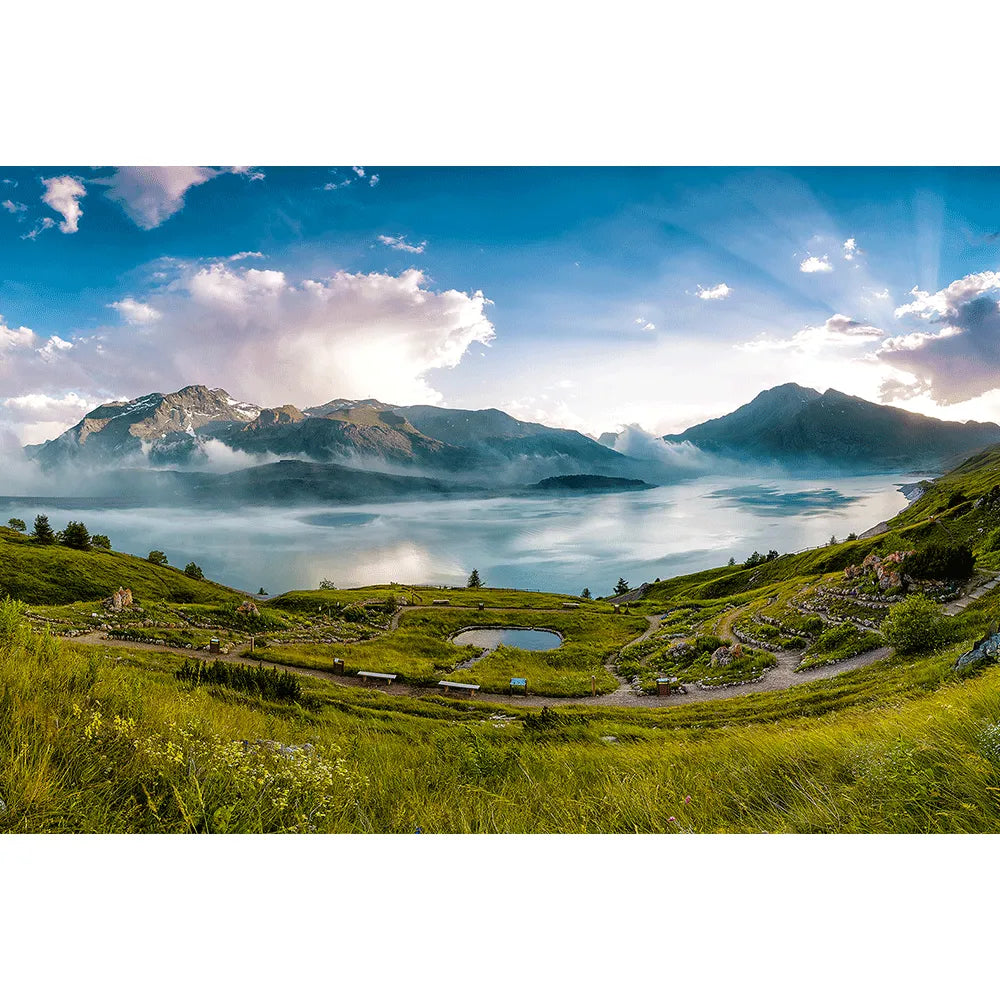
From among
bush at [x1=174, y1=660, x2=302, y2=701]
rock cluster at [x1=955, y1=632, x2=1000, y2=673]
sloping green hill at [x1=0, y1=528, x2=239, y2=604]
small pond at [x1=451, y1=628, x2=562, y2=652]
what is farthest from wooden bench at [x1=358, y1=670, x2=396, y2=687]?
rock cluster at [x1=955, y1=632, x2=1000, y2=673]

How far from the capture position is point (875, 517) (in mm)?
6277


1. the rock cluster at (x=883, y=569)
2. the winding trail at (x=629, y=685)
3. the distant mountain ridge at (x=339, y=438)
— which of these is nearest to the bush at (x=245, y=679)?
the winding trail at (x=629, y=685)

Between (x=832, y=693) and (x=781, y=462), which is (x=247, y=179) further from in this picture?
(x=832, y=693)

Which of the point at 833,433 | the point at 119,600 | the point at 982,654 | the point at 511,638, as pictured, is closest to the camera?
the point at 982,654

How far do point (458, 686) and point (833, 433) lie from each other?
675 cm

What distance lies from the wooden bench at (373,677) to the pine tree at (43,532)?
3925mm

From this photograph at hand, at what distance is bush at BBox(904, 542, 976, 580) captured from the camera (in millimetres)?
4801

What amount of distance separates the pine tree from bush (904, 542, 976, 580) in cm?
1043

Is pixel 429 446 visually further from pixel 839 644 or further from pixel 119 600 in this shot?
pixel 839 644

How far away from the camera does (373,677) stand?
233 inches

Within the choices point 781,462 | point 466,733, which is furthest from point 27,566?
point 781,462

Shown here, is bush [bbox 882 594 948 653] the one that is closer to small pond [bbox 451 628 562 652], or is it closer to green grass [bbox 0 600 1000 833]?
green grass [bbox 0 600 1000 833]

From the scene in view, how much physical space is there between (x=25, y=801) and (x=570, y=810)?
2211 mm

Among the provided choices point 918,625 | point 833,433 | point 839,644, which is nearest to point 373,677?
point 918,625
